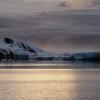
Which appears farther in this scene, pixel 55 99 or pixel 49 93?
pixel 49 93

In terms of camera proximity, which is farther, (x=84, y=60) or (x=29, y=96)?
(x=84, y=60)

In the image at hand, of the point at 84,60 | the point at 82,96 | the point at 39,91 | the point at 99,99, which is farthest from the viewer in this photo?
the point at 84,60

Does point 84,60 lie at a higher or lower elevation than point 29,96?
lower

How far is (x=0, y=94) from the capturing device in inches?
1690

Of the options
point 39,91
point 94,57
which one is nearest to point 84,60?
point 94,57

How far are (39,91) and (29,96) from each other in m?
4.76

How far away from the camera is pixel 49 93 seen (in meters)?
44.3

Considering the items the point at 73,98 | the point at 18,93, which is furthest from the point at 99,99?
the point at 18,93

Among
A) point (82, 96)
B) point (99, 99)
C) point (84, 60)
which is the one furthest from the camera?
point (84, 60)

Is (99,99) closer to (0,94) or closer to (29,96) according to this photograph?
(29,96)

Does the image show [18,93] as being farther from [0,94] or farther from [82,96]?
[82,96]

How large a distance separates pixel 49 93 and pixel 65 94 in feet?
5.17

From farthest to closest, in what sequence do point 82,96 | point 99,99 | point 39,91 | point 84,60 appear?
point 84,60 → point 39,91 → point 82,96 → point 99,99

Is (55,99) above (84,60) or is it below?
above
